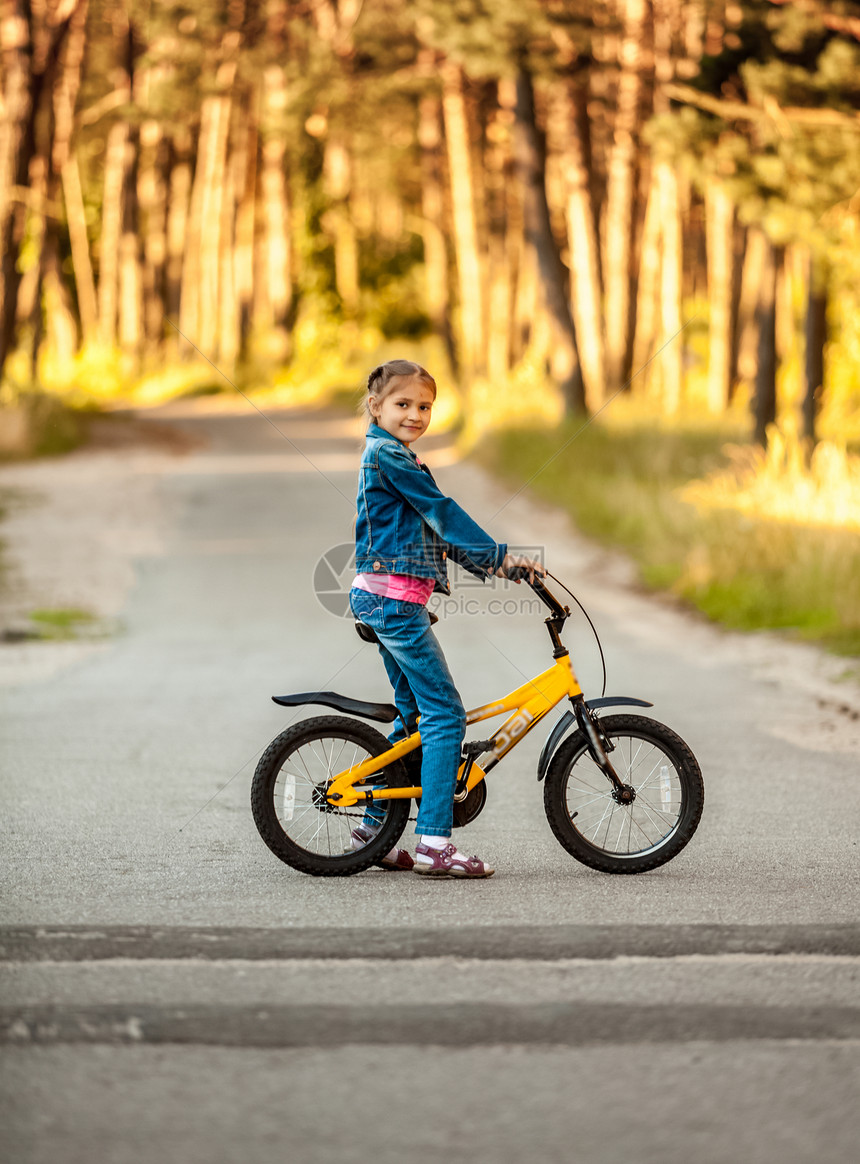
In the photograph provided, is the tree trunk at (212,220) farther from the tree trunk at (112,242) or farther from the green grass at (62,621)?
the green grass at (62,621)

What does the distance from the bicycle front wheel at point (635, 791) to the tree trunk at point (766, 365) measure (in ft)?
58.5

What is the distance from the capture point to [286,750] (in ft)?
18.2

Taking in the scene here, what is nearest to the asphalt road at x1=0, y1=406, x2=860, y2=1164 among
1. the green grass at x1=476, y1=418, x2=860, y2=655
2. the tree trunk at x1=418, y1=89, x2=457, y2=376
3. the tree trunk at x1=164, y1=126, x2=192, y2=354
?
the green grass at x1=476, y1=418, x2=860, y2=655

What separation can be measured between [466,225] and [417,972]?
3816 cm

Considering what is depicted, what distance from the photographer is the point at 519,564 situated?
532 cm

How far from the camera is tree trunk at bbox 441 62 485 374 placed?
39625 millimetres

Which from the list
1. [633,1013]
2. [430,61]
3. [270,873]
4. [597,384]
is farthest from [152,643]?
[430,61]

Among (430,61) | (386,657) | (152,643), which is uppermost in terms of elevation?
(430,61)

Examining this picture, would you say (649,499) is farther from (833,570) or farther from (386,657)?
(386,657)

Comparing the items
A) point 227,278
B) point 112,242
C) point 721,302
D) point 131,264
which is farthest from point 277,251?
point 721,302

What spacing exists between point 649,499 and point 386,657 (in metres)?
13.1

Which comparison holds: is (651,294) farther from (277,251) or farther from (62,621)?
(62,621)

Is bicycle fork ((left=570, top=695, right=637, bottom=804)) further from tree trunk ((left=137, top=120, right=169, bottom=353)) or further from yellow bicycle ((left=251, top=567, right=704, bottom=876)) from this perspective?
tree trunk ((left=137, top=120, right=169, bottom=353))

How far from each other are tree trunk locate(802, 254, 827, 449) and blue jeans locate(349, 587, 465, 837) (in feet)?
50.2
